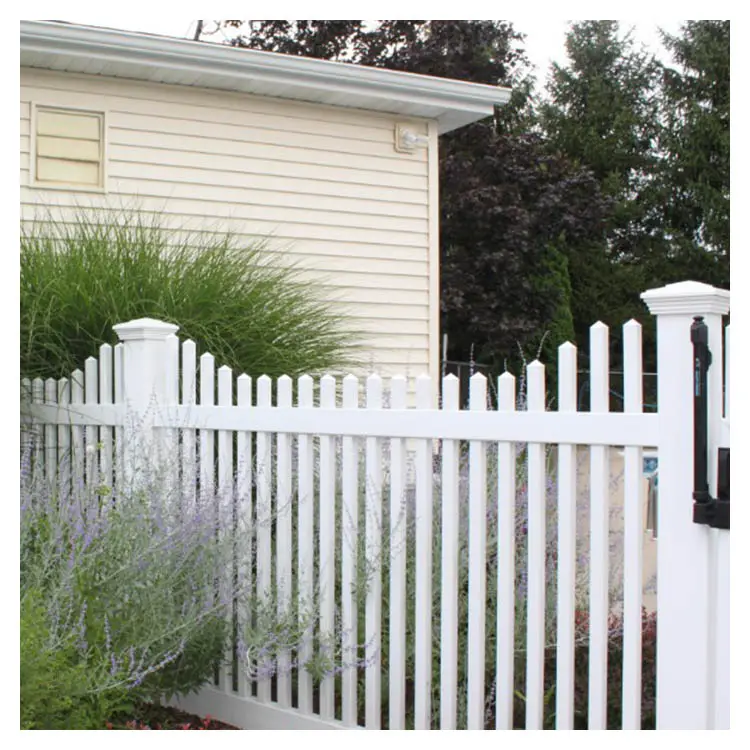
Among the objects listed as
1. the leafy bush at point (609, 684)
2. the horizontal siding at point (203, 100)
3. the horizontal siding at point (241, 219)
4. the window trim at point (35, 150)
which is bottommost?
the leafy bush at point (609, 684)

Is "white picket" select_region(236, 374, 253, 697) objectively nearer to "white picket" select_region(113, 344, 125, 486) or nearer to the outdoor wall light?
"white picket" select_region(113, 344, 125, 486)

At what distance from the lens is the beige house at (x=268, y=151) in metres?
8.33

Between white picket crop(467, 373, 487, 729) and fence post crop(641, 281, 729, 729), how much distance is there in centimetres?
65

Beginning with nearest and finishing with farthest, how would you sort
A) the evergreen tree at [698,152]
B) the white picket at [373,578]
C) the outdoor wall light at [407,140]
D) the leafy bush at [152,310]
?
1. the white picket at [373,578]
2. the leafy bush at [152,310]
3. the outdoor wall light at [407,140]
4. the evergreen tree at [698,152]

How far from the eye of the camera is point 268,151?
365 inches

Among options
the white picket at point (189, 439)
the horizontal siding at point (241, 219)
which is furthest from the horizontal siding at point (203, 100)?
the white picket at point (189, 439)

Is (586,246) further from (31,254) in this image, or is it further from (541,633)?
(541,633)

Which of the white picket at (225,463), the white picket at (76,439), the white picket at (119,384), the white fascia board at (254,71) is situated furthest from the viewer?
the white fascia board at (254,71)

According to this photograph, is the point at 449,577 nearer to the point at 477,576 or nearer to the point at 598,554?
the point at 477,576

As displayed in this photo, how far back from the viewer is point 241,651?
4.05 metres

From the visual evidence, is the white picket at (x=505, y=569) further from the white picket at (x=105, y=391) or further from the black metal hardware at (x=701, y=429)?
the white picket at (x=105, y=391)

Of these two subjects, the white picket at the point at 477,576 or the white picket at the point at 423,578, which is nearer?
the white picket at the point at 477,576

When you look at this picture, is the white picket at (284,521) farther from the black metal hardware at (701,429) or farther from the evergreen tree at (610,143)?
the evergreen tree at (610,143)

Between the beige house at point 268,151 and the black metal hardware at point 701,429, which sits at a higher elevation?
the beige house at point 268,151
